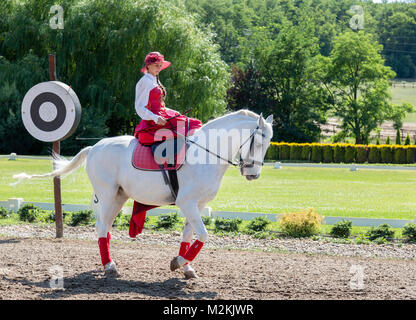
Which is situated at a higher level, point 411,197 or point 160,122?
point 160,122

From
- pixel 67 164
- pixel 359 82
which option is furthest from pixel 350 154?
pixel 67 164

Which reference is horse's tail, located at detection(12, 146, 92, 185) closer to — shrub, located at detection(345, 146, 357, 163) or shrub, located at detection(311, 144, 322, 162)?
shrub, located at detection(345, 146, 357, 163)

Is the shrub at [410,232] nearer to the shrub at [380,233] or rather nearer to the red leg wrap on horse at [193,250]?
the shrub at [380,233]

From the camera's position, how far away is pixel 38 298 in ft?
23.1

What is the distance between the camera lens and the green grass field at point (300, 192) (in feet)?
55.2

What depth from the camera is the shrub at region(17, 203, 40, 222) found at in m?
14.5

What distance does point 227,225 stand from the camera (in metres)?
13.2

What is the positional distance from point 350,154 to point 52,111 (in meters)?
32.7

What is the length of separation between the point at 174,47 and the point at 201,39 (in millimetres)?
3573

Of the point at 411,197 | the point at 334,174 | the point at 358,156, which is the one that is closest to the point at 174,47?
the point at 334,174

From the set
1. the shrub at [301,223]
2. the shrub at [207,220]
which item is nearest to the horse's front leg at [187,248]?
the shrub at [301,223]

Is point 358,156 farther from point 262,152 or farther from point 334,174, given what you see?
point 262,152

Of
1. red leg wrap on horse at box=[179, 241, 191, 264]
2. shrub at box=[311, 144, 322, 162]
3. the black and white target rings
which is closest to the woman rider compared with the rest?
red leg wrap on horse at box=[179, 241, 191, 264]
